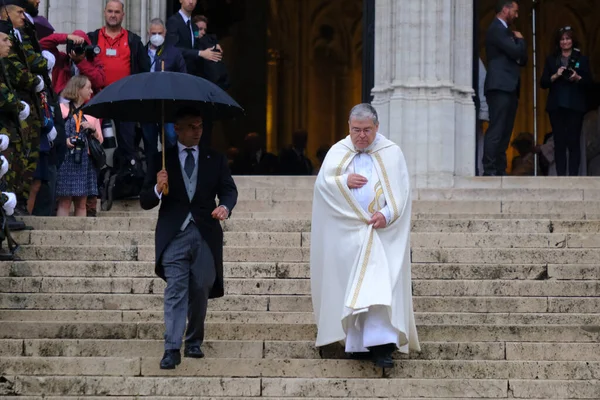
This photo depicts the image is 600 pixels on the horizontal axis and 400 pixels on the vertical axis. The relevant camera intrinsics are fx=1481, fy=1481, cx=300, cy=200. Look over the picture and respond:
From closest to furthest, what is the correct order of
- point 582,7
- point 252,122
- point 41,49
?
point 41,49 < point 252,122 < point 582,7

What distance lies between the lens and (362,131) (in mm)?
10398

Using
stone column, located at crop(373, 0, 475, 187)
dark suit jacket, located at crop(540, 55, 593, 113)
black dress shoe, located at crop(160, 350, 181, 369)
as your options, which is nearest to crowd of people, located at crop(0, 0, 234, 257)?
stone column, located at crop(373, 0, 475, 187)

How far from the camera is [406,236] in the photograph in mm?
10336

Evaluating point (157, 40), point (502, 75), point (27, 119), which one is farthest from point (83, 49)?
point (502, 75)

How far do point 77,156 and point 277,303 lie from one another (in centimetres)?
349

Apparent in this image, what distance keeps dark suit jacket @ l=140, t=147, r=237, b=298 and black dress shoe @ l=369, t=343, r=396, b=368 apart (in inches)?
45.7

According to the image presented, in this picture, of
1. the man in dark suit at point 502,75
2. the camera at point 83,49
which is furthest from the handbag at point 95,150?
the man in dark suit at point 502,75

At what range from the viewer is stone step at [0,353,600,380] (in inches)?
396

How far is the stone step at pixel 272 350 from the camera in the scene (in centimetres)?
Result: 1043

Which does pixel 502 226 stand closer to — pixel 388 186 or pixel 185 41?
pixel 388 186

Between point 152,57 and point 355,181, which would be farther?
point 152,57

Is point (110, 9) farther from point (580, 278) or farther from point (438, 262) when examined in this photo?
point (580, 278)

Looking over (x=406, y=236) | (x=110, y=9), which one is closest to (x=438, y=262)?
(x=406, y=236)

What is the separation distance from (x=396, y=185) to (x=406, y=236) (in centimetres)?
37
